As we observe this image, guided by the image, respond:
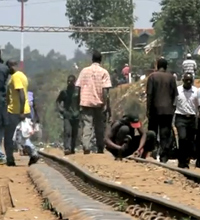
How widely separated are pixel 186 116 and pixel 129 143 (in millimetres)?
1099

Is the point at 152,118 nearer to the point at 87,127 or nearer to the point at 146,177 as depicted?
the point at 87,127

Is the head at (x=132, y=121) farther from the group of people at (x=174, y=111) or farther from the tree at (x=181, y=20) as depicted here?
the tree at (x=181, y=20)

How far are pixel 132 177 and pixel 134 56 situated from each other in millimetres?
74028

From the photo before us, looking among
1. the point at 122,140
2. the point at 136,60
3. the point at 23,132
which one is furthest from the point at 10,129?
the point at 136,60

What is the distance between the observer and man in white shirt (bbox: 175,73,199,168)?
51.3 ft

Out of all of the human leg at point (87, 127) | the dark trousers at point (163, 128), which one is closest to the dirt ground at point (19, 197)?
the human leg at point (87, 127)

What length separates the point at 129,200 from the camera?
9578 mm

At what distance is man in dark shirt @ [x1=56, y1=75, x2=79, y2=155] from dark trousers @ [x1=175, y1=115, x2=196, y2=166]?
4915 millimetres

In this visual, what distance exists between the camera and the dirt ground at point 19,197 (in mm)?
9188

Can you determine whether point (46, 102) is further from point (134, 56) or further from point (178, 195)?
point (178, 195)

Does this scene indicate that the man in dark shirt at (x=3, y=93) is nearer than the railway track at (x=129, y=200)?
No

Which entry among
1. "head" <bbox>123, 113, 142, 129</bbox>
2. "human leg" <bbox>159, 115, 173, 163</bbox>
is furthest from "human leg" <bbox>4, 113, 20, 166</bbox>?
"human leg" <bbox>159, 115, 173, 163</bbox>

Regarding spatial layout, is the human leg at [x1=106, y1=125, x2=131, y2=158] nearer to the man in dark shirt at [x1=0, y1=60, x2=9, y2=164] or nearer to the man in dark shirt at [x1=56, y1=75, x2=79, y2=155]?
the man in dark shirt at [x1=0, y1=60, x2=9, y2=164]

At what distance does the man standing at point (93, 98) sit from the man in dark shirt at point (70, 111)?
365 centimetres
